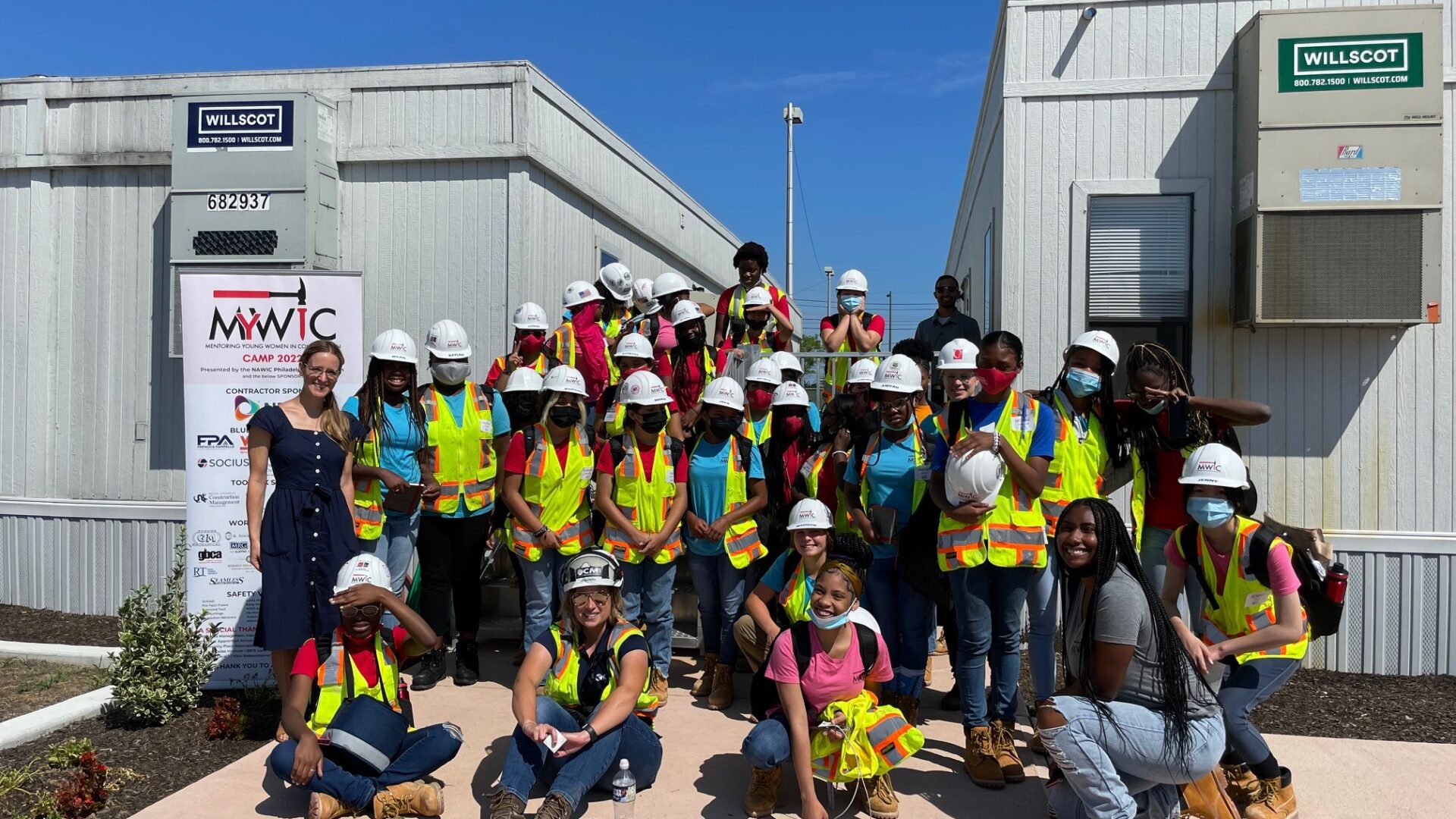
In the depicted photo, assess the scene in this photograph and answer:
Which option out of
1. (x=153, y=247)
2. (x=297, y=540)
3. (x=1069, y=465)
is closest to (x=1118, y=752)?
(x=1069, y=465)

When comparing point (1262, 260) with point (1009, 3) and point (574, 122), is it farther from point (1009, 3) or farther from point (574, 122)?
point (574, 122)

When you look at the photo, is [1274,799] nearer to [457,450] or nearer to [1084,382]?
[1084,382]

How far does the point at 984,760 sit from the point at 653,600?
1.91 m

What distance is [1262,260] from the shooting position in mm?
6789

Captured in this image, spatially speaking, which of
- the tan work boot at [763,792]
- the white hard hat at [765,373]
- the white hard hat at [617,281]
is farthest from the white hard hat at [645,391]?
the white hard hat at [617,281]

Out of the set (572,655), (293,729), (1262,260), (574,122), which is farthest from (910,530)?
(574,122)

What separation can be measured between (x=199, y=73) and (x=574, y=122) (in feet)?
9.77

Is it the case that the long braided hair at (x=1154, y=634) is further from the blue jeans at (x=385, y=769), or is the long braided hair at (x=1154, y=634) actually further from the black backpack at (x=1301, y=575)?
the blue jeans at (x=385, y=769)

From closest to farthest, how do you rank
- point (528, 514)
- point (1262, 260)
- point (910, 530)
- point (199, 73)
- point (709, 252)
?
point (910, 530) < point (528, 514) < point (1262, 260) < point (199, 73) < point (709, 252)

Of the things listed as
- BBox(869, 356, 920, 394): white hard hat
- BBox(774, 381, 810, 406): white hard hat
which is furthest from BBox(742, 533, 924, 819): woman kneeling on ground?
Result: BBox(774, 381, 810, 406): white hard hat

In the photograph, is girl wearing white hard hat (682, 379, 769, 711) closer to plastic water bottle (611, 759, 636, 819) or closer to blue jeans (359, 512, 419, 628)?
blue jeans (359, 512, 419, 628)

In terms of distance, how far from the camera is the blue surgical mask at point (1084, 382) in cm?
503

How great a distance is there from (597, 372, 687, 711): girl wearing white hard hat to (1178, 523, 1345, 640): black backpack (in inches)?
98.1

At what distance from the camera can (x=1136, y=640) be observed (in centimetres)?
385
